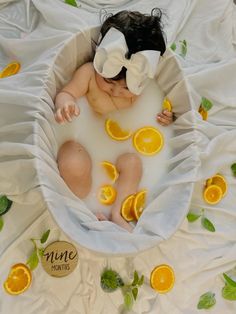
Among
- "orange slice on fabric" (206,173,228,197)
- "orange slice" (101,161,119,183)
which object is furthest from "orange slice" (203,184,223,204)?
"orange slice" (101,161,119,183)

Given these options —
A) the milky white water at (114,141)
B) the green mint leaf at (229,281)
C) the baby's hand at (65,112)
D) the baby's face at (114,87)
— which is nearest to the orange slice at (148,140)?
the milky white water at (114,141)

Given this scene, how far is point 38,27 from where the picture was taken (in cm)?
127

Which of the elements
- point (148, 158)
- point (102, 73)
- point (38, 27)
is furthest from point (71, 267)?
point (38, 27)

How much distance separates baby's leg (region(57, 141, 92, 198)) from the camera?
1.04 meters

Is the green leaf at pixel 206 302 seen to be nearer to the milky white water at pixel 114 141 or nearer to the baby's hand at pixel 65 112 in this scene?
the milky white water at pixel 114 141

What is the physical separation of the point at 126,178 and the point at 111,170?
54 millimetres

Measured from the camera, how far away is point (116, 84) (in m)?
1.10

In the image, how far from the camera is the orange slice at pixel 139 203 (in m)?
1.08

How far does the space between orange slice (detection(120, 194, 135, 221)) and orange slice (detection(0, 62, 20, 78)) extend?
0.41m

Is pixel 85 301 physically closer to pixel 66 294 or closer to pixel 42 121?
pixel 66 294

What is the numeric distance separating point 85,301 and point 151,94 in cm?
52

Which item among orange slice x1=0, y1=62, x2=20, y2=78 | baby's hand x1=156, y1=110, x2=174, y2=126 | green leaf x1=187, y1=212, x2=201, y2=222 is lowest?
green leaf x1=187, y1=212, x2=201, y2=222

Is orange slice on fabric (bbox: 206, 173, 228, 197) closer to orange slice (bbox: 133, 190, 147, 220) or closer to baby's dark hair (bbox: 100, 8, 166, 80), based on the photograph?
orange slice (bbox: 133, 190, 147, 220)

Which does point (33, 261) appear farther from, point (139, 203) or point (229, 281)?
point (229, 281)
